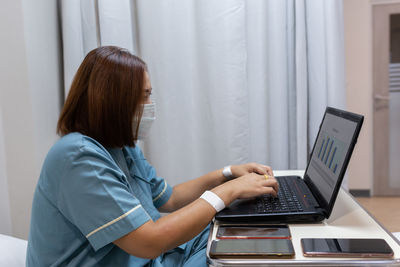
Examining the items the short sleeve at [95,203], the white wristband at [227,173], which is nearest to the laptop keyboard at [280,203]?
the white wristband at [227,173]

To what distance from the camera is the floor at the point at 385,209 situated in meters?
2.71

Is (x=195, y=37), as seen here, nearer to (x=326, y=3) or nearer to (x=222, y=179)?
(x=326, y=3)

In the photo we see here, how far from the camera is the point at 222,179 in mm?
1369

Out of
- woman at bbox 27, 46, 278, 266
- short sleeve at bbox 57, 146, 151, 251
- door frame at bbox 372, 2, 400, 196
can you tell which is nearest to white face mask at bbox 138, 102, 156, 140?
woman at bbox 27, 46, 278, 266

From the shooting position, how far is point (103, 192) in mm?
846

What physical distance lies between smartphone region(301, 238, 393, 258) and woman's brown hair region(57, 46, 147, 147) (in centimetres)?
52

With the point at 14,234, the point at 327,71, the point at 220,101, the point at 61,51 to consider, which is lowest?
the point at 14,234

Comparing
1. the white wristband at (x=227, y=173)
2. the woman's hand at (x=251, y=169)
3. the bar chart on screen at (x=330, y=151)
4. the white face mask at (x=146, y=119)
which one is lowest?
the white wristband at (x=227, y=173)

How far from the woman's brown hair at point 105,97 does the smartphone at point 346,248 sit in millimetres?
521

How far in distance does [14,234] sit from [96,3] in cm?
119

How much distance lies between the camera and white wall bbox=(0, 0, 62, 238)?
5.35ft

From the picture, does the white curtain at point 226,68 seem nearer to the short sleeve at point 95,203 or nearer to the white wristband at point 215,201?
the white wristband at point 215,201

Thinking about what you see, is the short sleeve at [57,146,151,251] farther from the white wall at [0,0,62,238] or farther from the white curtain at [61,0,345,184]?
the white curtain at [61,0,345,184]

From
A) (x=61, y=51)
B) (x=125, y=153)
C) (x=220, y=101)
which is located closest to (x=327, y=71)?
(x=220, y=101)
